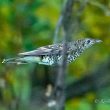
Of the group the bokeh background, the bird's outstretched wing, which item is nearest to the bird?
the bird's outstretched wing

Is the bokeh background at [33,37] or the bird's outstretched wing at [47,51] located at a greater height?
the bokeh background at [33,37]

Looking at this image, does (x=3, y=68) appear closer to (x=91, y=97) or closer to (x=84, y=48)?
(x=91, y=97)

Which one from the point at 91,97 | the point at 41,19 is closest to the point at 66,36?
the point at 41,19

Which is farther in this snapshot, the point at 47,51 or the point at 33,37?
the point at 33,37

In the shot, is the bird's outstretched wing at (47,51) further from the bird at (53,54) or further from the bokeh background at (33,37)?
the bokeh background at (33,37)

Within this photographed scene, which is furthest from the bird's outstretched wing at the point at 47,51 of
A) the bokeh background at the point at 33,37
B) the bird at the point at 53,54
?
the bokeh background at the point at 33,37

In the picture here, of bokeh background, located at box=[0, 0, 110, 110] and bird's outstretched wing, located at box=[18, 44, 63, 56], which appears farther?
bokeh background, located at box=[0, 0, 110, 110]

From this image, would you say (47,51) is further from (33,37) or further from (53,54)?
(33,37)

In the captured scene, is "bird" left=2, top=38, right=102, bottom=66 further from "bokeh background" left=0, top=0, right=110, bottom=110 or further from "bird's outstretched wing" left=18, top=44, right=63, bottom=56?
"bokeh background" left=0, top=0, right=110, bottom=110

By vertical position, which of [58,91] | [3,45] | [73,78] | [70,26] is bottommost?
[58,91]

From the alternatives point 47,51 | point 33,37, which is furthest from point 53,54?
point 33,37

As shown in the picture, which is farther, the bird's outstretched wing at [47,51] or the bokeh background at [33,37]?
the bokeh background at [33,37]
